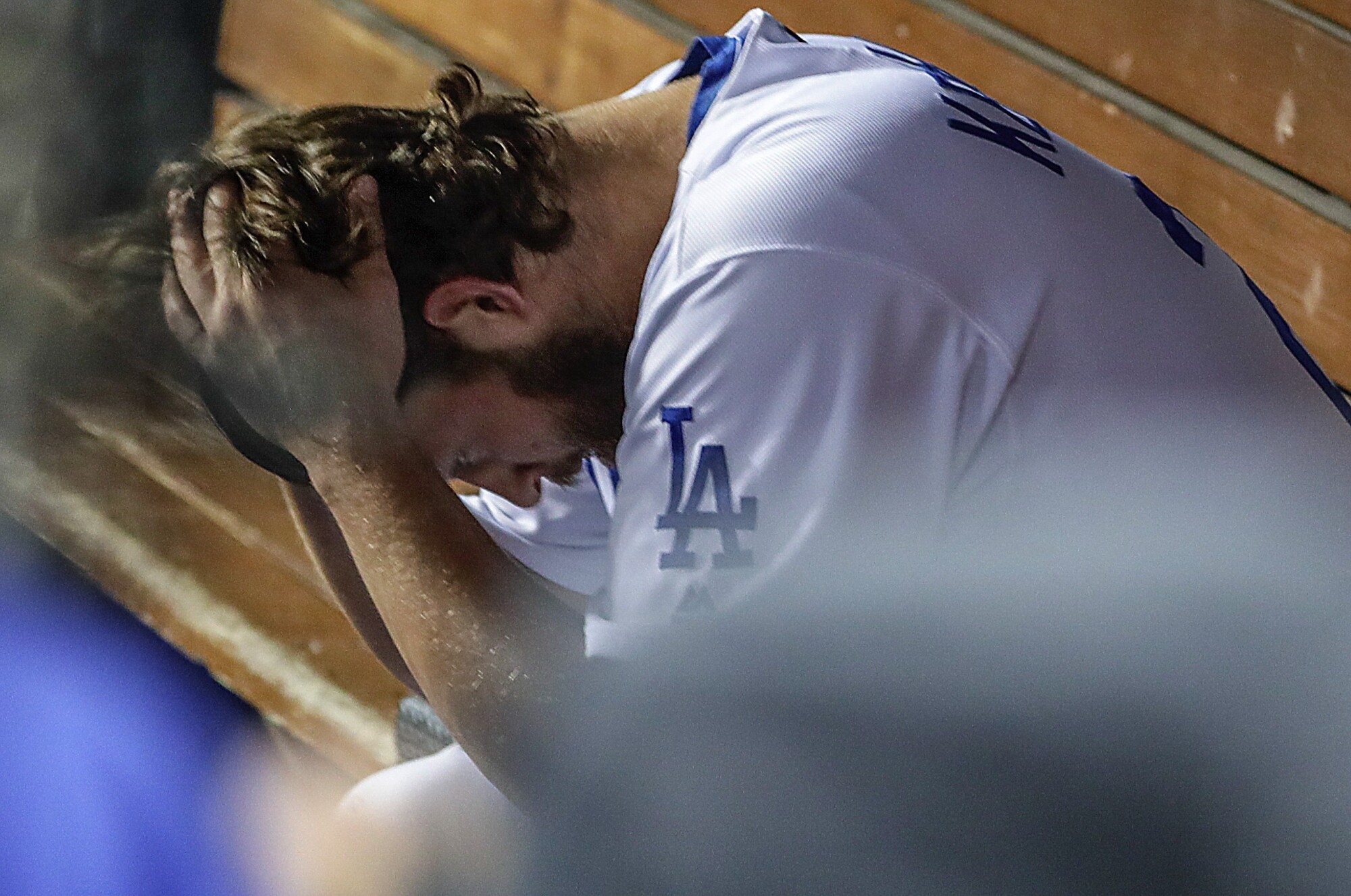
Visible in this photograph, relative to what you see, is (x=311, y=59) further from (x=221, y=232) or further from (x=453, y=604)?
(x=453, y=604)

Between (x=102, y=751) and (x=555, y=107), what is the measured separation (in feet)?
3.52

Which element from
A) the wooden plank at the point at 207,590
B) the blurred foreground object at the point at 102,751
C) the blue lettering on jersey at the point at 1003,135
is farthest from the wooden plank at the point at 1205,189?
the blurred foreground object at the point at 102,751

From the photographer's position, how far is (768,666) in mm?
837

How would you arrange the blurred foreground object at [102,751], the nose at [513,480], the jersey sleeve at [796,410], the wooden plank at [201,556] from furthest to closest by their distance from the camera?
the wooden plank at [201,556], the blurred foreground object at [102,751], the nose at [513,480], the jersey sleeve at [796,410]

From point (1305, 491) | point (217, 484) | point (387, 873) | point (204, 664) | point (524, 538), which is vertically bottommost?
point (204, 664)

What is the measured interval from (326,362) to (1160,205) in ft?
1.75

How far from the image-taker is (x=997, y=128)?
886mm

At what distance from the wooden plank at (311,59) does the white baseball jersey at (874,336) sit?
0.96 meters

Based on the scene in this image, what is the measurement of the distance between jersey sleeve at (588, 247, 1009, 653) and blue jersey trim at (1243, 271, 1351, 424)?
247mm

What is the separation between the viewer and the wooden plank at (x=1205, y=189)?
123 cm

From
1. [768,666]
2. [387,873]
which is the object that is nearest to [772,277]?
[768,666]

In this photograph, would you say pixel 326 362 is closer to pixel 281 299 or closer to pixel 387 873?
pixel 281 299

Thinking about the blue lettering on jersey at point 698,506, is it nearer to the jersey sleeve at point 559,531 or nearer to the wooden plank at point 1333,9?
the jersey sleeve at point 559,531

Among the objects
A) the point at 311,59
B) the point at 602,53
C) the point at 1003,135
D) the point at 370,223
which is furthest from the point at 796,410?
the point at 311,59
